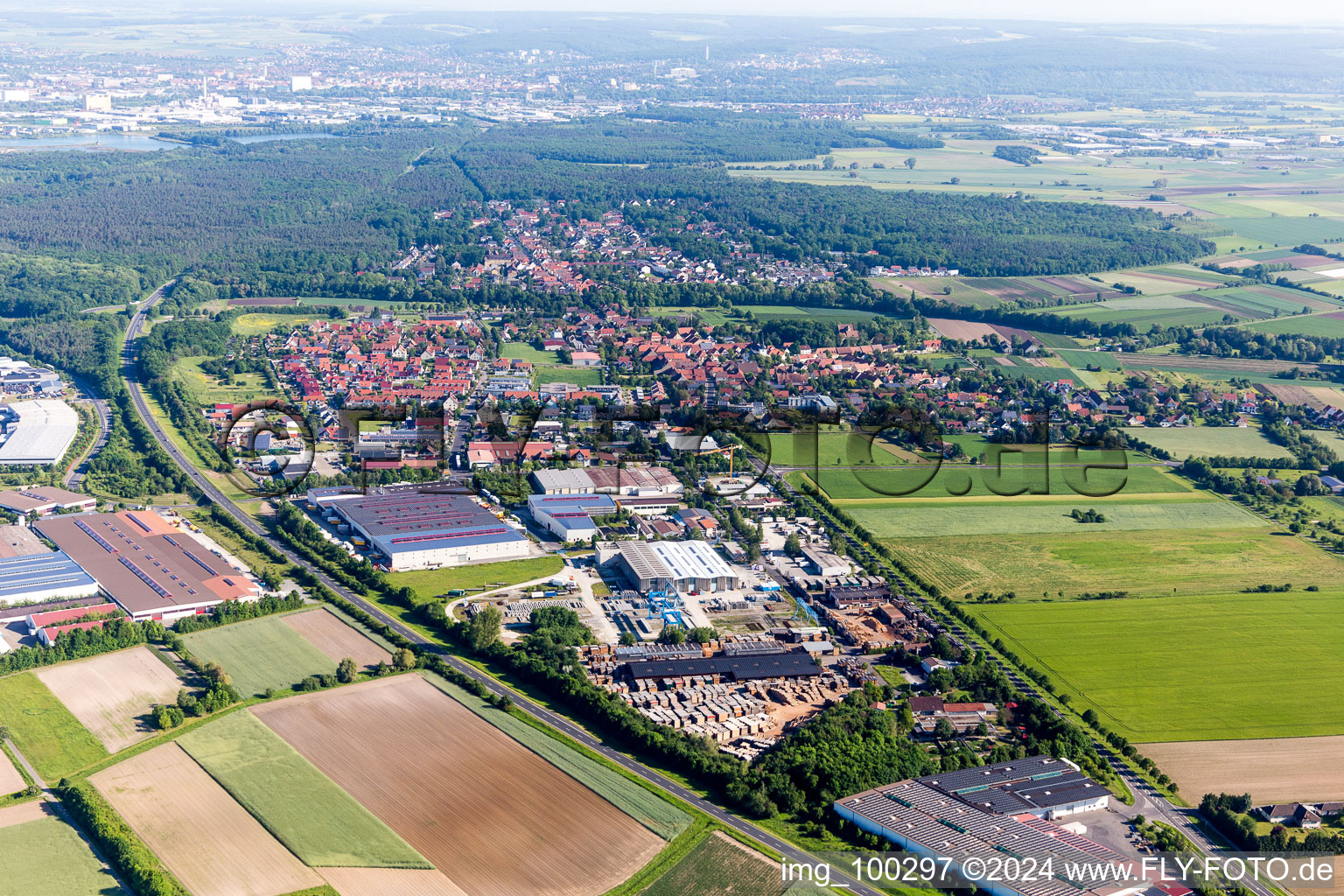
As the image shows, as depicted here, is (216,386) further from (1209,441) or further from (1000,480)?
(1209,441)

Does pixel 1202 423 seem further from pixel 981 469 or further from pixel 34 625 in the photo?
pixel 34 625

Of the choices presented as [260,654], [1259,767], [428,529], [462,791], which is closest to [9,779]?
[260,654]

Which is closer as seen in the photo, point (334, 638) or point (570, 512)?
point (334, 638)

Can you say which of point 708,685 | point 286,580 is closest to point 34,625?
point 286,580

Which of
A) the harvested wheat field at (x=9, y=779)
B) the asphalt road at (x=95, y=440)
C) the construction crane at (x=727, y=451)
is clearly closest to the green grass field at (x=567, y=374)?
the construction crane at (x=727, y=451)

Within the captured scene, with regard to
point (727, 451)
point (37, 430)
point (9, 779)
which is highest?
point (37, 430)

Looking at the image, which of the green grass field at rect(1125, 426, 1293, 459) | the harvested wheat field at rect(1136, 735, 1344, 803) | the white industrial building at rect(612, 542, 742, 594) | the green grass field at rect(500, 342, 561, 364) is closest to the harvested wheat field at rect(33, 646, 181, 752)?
the white industrial building at rect(612, 542, 742, 594)

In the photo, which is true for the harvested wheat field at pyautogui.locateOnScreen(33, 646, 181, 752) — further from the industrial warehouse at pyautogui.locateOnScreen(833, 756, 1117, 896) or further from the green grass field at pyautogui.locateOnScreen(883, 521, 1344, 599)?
the green grass field at pyautogui.locateOnScreen(883, 521, 1344, 599)
